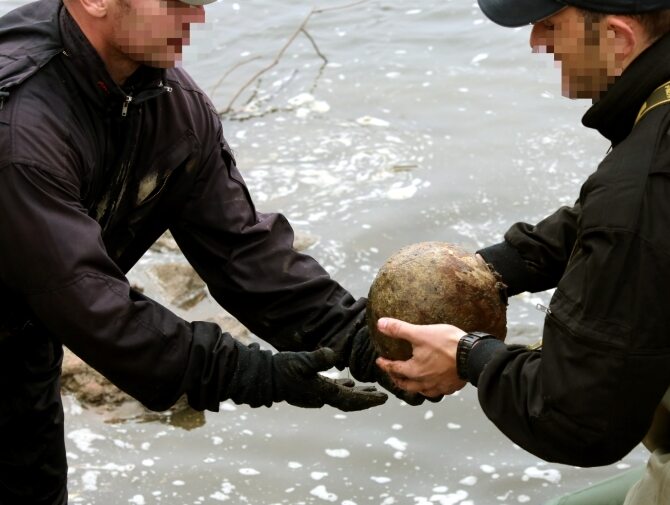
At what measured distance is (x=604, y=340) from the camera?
2.88 m

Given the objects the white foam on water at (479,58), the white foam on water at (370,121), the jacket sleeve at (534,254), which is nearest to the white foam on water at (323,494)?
the jacket sleeve at (534,254)

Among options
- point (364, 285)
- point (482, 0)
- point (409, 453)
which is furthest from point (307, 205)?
point (482, 0)

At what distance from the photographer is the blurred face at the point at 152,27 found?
368cm

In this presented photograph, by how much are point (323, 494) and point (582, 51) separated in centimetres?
322

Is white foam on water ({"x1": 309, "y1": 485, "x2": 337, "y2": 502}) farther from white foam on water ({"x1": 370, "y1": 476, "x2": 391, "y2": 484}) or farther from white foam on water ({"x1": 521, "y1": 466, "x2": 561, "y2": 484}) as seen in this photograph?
white foam on water ({"x1": 521, "y1": 466, "x2": 561, "y2": 484})

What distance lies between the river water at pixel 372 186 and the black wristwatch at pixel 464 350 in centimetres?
144

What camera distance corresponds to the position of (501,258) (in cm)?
427

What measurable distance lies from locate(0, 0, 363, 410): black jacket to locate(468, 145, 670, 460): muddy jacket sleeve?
50.2 inches

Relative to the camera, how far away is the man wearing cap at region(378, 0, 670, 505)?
2818mm

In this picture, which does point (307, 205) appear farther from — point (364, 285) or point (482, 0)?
point (482, 0)

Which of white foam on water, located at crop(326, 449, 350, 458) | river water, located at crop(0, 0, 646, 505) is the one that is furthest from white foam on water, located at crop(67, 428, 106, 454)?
white foam on water, located at crop(326, 449, 350, 458)

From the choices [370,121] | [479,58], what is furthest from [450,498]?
[479,58]

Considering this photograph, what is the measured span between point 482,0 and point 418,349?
108 centimetres

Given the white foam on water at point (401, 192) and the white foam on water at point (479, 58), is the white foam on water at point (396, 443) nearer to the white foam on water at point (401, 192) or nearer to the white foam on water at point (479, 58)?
the white foam on water at point (401, 192)
